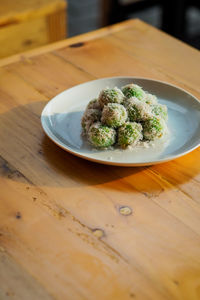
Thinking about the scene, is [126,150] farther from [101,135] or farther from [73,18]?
[73,18]

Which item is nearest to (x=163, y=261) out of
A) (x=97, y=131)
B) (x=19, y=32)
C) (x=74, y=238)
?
(x=74, y=238)

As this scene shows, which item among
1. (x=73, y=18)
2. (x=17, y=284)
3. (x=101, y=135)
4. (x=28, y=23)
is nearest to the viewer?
(x=17, y=284)

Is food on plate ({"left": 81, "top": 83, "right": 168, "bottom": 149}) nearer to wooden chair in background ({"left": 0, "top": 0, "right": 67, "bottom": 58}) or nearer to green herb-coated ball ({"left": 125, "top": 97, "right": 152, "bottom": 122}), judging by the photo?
green herb-coated ball ({"left": 125, "top": 97, "right": 152, "bottom": 122})

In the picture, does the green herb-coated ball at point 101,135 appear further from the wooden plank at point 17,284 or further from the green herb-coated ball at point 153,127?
the wooden plank at point 17,284

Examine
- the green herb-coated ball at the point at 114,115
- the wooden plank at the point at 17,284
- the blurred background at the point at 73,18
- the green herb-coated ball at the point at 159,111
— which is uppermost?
the green herb-coated ball at the point at 114,115

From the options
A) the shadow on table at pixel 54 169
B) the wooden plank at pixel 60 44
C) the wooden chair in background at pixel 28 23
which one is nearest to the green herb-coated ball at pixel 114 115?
the shadow on table at pixel 54 169

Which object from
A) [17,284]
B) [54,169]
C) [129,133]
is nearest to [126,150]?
[129,133]
